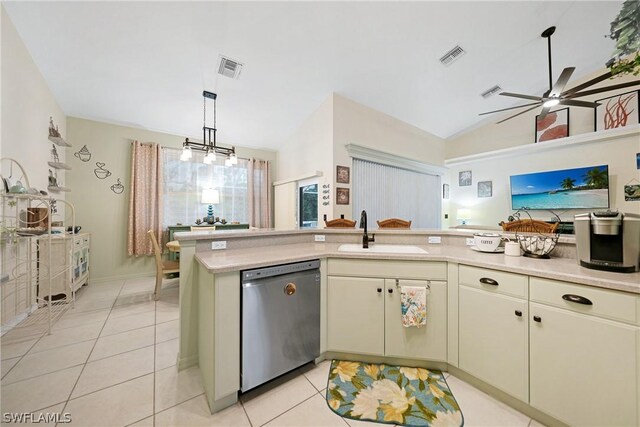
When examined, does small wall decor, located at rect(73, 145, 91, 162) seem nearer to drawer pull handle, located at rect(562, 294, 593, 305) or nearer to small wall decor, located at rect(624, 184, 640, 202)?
drawer pull handle, located at rect(562, 294, 593, 305)

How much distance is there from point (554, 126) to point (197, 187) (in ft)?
24.3

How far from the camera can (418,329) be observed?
5.51 ft

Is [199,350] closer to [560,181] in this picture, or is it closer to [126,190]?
[126,190]

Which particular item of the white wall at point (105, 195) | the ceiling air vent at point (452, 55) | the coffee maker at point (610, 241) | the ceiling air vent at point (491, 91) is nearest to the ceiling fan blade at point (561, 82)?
the ceiling air vent at point (452, 55)

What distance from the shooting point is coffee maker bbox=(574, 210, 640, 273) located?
1.18 meters

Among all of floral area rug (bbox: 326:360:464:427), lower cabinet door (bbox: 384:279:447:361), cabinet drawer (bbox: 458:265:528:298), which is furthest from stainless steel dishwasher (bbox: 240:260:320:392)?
cabinet drawer (bbox: 458:265:528:298)

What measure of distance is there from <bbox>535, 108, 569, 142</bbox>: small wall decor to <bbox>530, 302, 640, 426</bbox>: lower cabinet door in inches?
200

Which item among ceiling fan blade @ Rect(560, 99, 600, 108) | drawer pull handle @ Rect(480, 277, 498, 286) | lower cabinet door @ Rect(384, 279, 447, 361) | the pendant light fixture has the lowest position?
lower cabinet door @ Rect(384, 279, 447, 361)

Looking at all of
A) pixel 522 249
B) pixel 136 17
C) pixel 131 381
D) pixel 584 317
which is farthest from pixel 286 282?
pixel 136 17

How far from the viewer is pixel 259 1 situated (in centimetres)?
223

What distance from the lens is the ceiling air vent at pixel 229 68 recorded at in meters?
2.86

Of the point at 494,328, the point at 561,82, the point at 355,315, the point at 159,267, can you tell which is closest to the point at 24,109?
the point at 159,267

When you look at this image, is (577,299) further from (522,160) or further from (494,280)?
(522,160)

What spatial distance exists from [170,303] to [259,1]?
12.2 feet
